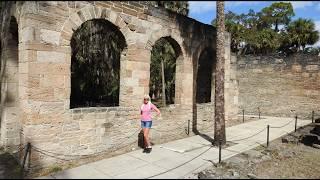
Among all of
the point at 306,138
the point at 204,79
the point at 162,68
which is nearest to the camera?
the point at 306,138

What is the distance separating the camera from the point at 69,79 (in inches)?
294

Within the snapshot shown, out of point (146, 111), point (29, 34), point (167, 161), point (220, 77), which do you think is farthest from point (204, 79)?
point (29, 34)

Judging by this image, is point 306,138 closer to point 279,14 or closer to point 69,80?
point 69,80

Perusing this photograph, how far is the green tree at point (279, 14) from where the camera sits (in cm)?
3177

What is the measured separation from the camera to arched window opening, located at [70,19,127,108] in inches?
483

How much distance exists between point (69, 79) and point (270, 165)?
17.5ft

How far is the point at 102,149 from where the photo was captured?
8.20 meters

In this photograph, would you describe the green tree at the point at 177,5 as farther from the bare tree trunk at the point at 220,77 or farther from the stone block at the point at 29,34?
the stone block at the point at 29,34

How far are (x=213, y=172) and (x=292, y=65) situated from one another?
1119 centimetres

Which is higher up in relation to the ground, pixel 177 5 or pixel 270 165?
pixel 177 5

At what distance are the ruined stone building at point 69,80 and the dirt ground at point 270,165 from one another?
2.81 m

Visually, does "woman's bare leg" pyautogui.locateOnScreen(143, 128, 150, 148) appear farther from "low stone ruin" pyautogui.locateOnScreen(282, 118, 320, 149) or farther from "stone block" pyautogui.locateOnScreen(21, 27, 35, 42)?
"low stone ruin" pyautogui.locateOnScreen(282, 118, 320, 149)

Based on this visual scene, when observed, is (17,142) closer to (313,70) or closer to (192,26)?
(192,26)

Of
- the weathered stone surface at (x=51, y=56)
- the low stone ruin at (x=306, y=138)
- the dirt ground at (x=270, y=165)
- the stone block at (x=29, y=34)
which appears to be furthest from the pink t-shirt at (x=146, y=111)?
the low stone ruin at (x=306, y=138)
